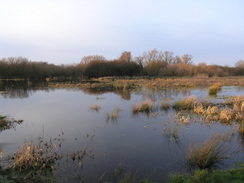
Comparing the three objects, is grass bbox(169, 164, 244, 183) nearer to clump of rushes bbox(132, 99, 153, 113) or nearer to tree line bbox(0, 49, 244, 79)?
clump of rushes bbox(132, 99, 153, 113)

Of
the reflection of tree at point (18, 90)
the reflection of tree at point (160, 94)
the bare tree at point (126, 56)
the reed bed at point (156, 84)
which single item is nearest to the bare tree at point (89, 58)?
the bare tree at point (126, 56)

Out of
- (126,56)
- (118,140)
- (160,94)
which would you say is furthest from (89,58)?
(118,140)

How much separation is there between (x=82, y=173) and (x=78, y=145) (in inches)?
71.5

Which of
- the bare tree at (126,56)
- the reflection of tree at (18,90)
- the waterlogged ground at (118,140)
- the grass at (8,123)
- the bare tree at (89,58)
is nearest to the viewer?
the waterlogged ground at (118,140)

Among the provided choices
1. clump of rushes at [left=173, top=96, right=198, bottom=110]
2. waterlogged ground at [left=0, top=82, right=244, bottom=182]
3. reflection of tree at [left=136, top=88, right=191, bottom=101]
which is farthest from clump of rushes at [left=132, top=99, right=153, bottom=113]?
reflection of tree at [left=136, top=88, right=191, bottom=101]

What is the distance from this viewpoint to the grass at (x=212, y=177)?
435 cm

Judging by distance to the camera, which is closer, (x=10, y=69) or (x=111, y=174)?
(x=111, y=174)

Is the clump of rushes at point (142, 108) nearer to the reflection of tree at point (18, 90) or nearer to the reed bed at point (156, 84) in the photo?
the reflection of tree at point (18, 90)

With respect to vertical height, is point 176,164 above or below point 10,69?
below

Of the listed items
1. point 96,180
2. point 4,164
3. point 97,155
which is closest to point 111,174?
point 96,180

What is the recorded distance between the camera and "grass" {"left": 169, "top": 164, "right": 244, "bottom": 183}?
4.35 metres

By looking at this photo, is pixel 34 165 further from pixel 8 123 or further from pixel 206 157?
pixel 8 123

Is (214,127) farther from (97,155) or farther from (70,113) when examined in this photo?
(70,113)

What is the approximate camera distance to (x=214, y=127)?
852cm
